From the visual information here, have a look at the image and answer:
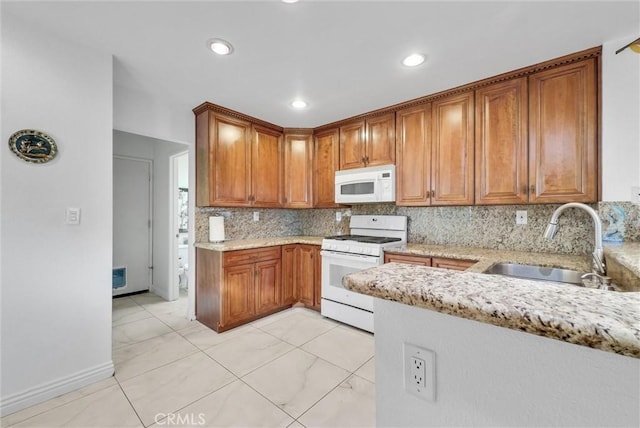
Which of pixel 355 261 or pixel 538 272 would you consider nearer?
pixel 538 272

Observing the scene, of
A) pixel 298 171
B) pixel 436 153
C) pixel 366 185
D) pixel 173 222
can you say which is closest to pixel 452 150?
pixel 436 153

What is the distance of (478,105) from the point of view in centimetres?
242

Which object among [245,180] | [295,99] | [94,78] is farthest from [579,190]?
[94,78]

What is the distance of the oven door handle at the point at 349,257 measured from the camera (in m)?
2.64

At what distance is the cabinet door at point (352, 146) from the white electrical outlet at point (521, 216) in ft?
5.20

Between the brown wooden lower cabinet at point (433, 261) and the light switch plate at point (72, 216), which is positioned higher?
the light switch plate at point (72, 216)

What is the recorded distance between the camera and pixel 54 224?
1771 mm

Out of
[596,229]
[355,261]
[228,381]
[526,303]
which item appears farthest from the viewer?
[355,261]

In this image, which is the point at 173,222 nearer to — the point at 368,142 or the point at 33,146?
the point at 33,146

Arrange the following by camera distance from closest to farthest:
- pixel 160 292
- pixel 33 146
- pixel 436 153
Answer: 1. pixel 33 146
2. pixel 436 153
3. pixel 160 292

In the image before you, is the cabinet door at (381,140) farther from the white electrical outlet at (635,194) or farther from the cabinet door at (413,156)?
the white electrical outlet at (635,194)

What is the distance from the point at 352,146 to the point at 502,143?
1539 mm

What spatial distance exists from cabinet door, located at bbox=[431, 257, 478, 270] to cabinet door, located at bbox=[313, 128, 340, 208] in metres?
1.47

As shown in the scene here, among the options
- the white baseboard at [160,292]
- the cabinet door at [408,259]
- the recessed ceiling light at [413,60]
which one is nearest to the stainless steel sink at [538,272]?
the cabinet door at [408,259]
